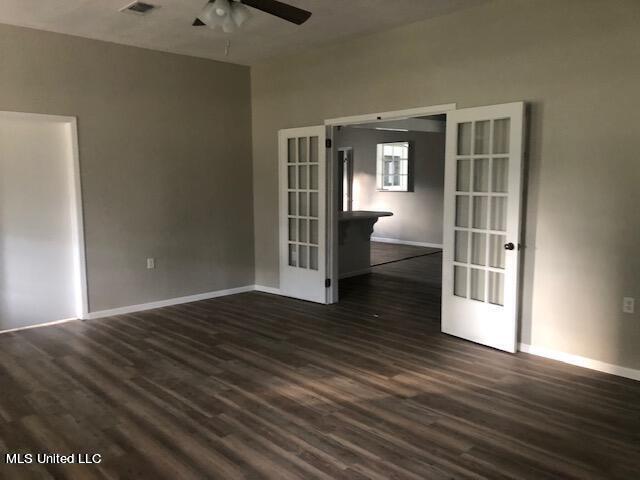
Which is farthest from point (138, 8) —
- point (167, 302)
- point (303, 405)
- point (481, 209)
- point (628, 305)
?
point (628, 305)

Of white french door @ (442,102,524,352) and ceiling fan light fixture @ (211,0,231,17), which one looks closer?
ceiling fan light fixture @ (211,0,231,17)

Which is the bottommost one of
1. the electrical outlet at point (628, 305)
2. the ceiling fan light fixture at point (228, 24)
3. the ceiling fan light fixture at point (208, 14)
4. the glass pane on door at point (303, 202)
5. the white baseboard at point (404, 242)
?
the white baseboard at point (404, 242)

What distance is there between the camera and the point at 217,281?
6.32 meters

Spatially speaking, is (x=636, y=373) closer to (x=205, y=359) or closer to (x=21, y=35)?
(x=205, y=359)

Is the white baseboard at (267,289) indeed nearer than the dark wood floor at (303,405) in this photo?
No

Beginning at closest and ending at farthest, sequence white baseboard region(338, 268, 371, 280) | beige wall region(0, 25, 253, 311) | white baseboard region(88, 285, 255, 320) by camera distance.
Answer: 1. beige wall region(0, 25, 253, 311)
2. white baseboard region(88, 285, 255, 320)
3. white baseboard region(338, 268, 371, 280)

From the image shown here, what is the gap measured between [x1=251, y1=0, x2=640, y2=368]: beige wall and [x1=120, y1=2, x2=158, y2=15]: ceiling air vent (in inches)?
88.7

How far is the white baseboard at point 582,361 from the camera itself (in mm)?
3703

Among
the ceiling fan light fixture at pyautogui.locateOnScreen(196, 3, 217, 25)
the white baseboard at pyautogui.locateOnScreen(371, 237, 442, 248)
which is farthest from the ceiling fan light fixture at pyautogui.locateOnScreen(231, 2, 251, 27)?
the white baseboard at pyautogui.locateOnScreen(371, 237, 442, 248)

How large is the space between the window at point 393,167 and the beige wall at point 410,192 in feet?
0.36

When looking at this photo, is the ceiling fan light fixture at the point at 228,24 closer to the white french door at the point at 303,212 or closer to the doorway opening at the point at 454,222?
the doorway opening at the point at 454,222

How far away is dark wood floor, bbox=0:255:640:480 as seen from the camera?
2.62 meters

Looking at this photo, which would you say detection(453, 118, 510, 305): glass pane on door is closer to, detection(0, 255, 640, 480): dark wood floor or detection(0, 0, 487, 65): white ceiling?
detection(0, 255, 640, 480): dark wood floor

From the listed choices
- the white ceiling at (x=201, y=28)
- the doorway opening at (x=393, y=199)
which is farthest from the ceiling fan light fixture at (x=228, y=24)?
the doorway opening at (x=393, y=199)
